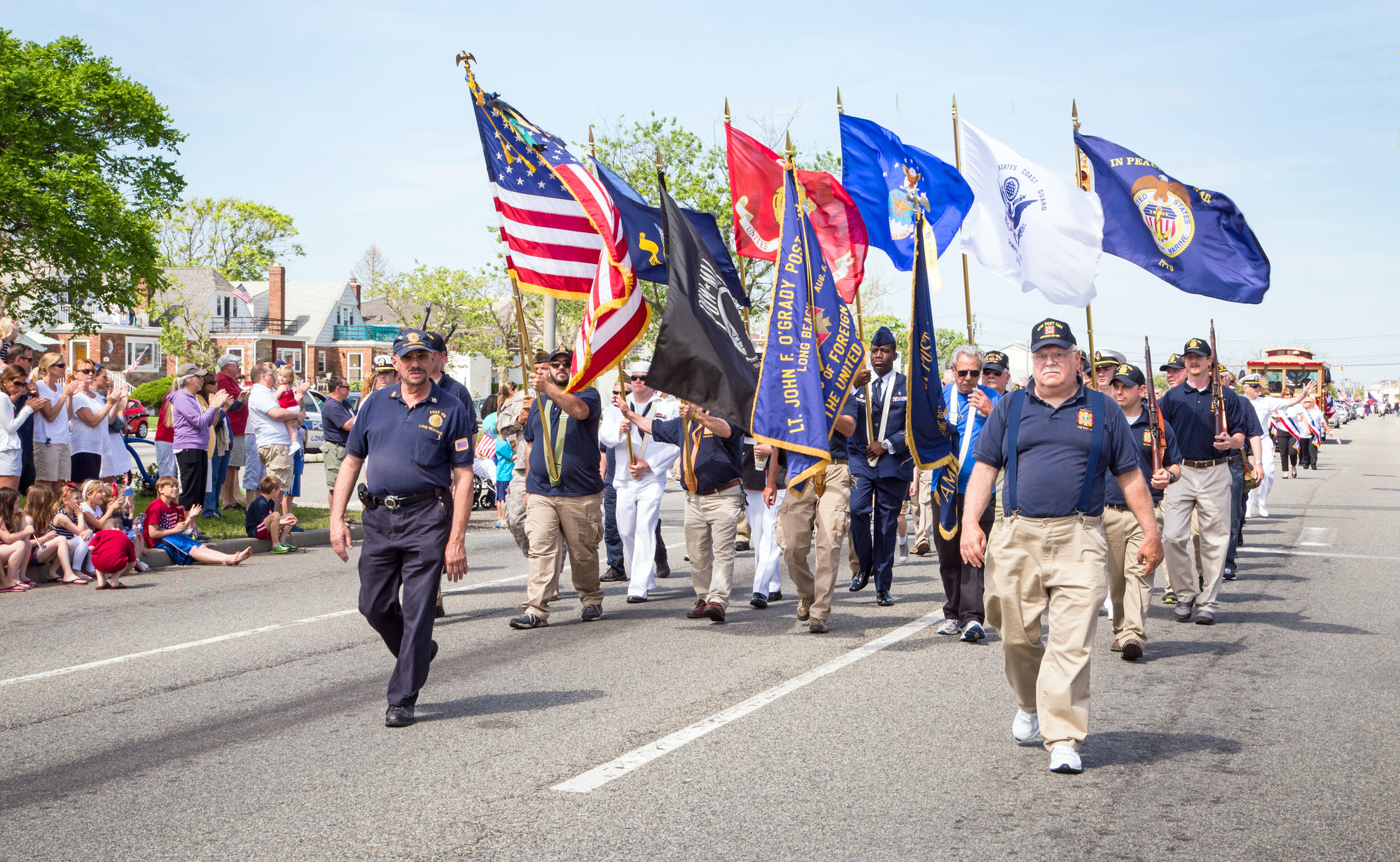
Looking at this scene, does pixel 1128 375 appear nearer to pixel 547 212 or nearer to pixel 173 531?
pixel 547 212

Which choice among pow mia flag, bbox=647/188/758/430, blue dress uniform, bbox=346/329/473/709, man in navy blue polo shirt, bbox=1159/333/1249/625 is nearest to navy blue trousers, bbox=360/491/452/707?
blue dress uniform, bbox=346/329/473/709

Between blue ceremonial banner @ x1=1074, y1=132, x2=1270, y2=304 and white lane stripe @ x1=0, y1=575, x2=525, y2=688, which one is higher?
blue ceremonial banner @ x1=1074, y1=132, x2=1270, y2=304

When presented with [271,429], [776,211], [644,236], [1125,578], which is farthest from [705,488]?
[271,429]

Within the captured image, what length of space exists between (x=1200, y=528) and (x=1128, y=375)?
5.71 feet

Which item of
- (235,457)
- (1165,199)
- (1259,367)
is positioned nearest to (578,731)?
(1165,199)

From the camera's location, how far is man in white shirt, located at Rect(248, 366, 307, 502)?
1522 cm

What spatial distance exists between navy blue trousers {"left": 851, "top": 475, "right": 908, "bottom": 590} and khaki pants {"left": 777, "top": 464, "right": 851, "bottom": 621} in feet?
2.23

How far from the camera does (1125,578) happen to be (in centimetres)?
811

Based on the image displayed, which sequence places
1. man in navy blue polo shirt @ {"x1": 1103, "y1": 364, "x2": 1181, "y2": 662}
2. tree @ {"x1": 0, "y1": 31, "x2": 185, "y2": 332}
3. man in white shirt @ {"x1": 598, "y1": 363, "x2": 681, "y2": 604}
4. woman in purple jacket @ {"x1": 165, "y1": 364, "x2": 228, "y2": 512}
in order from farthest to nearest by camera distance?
tree @ {"x1": 0, "y1": 31, "x2": 185, "y2": 332}, woman in purple jacket @ {"x1": 165, "y1": 364, "x2": 228, "y2": 512}, man in white shirt @ {"x1": 598, "y1": 363, "x2": 681, "y2": 604}, man in navy blue polo shirt @ {"x1": 1103, "y1": 364, "x2": 1181, "y2": 662}

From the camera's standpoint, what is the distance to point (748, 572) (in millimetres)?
12414

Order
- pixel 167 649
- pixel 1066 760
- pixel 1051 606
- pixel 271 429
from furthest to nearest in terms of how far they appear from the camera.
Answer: pixel 271 429 < pixel 167 649 < pixel 1051 606 < pixel 1066 760

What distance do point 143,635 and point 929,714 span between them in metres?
5.84

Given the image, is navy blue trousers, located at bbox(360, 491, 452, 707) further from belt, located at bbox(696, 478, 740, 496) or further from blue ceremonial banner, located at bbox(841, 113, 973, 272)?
blue ceremonial banner, located at bbox(841, 113, 973, 272)

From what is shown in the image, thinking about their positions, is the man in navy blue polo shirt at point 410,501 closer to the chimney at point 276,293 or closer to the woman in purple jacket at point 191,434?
the woman in purple jacket at point 191,434
